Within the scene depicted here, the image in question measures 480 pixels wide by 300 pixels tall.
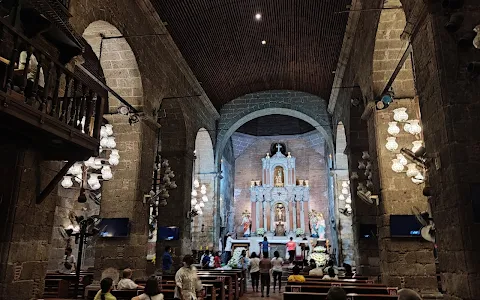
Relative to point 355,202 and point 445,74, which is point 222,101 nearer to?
point 355,202

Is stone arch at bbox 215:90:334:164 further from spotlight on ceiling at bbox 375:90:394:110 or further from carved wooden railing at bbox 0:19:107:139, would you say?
carved wooden railing at bbox 0:19:107:139

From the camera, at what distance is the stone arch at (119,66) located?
8.49 meters

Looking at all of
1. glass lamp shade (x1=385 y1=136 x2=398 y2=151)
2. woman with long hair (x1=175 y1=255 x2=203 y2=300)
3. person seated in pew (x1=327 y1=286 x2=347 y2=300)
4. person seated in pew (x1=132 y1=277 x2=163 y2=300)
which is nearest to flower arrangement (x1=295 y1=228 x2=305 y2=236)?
glass lamp shade (x1=385 y1=136 x2=398 y2=151)

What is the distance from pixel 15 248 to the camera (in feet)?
15.1

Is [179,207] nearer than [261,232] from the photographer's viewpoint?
Yes

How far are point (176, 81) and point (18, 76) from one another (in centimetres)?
783

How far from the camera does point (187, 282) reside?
Answer: 5125mm

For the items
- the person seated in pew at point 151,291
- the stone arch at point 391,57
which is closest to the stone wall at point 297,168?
the stone arch at point 391,57

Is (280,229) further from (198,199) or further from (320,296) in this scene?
(320,296)

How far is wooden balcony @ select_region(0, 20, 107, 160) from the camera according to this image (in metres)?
3.66

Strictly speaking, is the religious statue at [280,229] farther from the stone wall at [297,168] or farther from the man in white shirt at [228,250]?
the man in white shirt at [228,250]

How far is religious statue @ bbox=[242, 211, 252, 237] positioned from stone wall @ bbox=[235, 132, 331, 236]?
1.89 ft

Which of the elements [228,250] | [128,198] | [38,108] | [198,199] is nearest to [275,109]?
[198,199]

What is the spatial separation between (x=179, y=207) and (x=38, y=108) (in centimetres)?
812
